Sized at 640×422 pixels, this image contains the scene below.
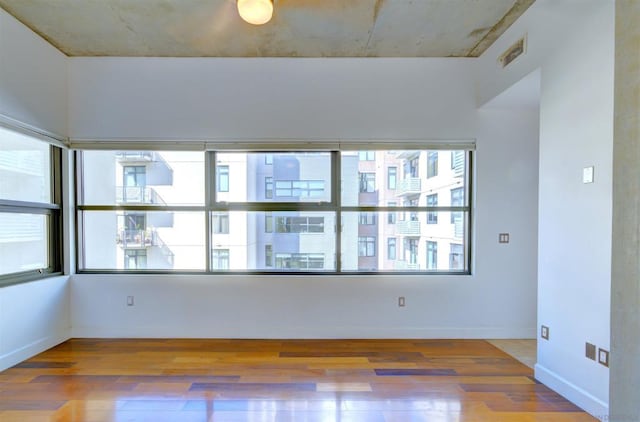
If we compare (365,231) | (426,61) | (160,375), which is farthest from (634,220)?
(160,375)

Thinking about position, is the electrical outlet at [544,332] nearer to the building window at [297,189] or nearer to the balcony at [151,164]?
the building window at [297,189]

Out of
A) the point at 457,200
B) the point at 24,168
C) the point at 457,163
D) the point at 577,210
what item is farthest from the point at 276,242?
the point at 577,210

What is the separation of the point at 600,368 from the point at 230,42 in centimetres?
387

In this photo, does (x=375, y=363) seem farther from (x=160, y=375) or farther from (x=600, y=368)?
(x=160, y=375)

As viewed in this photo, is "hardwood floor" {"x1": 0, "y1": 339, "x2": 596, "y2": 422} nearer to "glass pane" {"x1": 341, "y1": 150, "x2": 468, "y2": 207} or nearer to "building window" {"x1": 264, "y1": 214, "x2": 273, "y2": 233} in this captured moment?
"building window" {"x1": 264, "y1": 214, "x2": 273, "y2": 233}

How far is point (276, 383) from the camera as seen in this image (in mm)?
2512

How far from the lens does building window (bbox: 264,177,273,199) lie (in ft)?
11.6

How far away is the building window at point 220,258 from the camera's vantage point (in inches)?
139

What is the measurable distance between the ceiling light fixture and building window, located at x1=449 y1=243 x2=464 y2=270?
113 inches

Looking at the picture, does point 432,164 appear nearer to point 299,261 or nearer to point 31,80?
point 299,261

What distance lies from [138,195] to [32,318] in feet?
4.79

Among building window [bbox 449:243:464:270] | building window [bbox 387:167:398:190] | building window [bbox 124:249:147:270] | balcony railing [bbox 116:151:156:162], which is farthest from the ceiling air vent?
building window [bbox 124:249:147:270]

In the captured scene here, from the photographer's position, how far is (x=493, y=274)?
136 inches

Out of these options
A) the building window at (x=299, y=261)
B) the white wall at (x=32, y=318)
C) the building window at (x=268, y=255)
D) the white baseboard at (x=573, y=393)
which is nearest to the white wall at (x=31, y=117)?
the white wall at (x=32, y=318)
